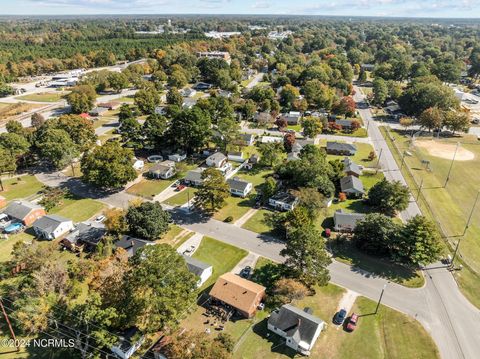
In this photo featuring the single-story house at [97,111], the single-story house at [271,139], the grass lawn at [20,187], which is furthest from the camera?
the single-story house at [97,111]

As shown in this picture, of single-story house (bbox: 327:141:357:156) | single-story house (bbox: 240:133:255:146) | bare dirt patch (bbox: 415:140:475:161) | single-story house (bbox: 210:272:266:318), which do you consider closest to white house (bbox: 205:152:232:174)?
single-story house (bbox: 240:133:255:146)

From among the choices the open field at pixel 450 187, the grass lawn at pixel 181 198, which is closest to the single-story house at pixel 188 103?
the grass lawn at pixel 181 198

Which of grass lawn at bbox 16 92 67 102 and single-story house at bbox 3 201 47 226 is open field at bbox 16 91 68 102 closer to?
grass lawn at bbox 16 92 67 102

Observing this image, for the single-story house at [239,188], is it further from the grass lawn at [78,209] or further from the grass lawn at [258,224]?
the grass lawn at [78,209]

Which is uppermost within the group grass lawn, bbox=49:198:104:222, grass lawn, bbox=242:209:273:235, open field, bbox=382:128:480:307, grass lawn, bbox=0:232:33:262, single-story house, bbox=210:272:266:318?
single-story house, bbox=210:272:266:318

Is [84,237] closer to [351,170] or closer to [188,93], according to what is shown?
[351,170]

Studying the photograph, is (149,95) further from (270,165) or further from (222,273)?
(222,273)

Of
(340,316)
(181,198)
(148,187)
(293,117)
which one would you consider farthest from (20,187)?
(293,117)
